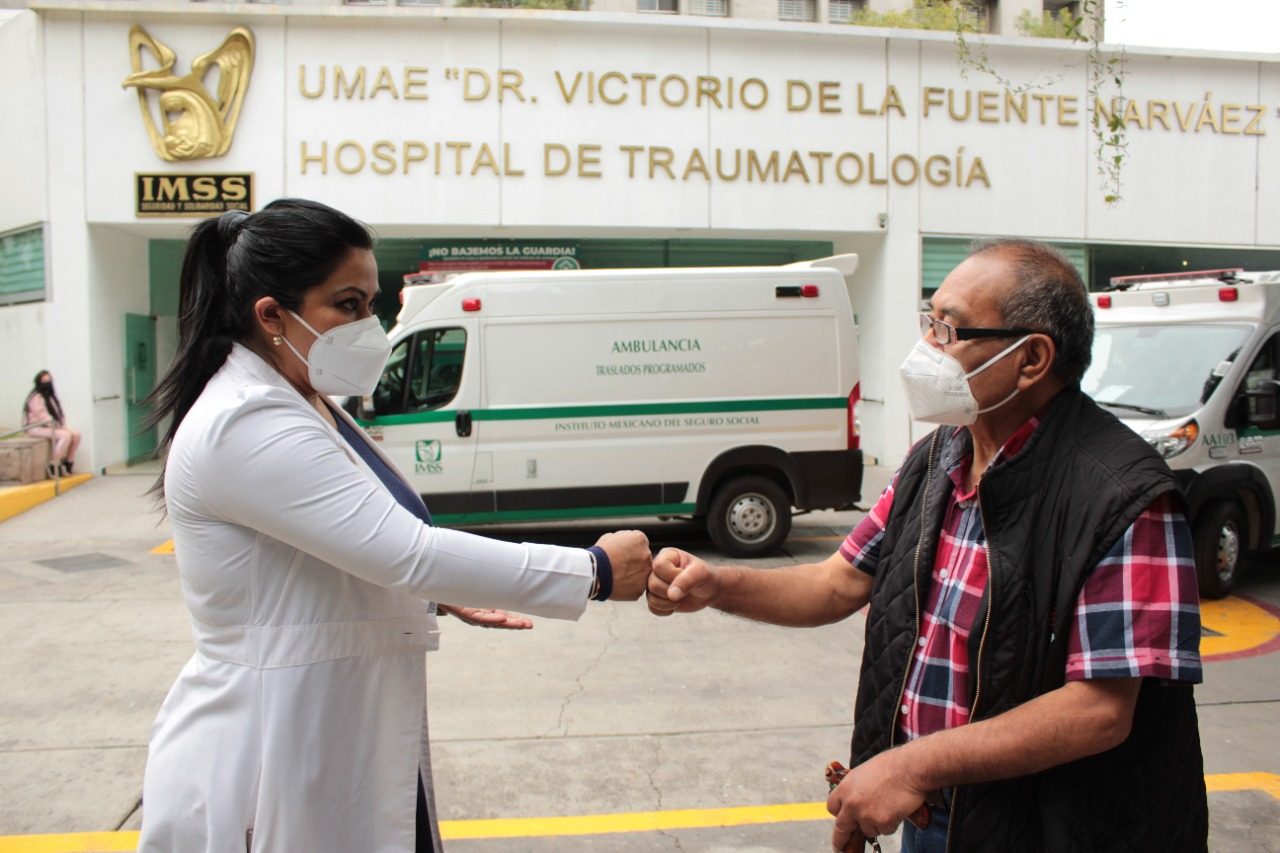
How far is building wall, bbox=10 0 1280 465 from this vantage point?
567 inches

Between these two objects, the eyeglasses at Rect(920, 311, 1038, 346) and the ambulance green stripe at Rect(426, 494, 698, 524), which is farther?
the ambulance green stripe at Rect(426, 494, 698, 524)

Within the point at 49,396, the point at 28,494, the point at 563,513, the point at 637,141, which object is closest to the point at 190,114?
the point at 49,396

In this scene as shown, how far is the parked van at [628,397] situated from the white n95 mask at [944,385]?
705cm

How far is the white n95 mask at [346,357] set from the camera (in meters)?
2.07

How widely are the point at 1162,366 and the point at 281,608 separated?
25.4 feet

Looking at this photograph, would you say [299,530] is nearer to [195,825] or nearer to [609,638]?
[195,825]

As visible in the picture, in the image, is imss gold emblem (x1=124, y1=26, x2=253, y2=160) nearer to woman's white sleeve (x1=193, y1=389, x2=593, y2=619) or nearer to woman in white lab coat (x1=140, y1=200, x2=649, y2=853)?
woman in white lab coat (x1=140, y1=200, x2=649, y2=853)

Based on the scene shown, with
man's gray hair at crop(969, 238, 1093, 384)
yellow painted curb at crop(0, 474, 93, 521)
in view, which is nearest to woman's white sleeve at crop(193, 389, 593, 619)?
man's gray hair at crop(969, 238, 1093, 384)

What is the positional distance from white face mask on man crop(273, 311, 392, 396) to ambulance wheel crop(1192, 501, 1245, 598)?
22.7 ft

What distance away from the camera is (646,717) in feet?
17.4

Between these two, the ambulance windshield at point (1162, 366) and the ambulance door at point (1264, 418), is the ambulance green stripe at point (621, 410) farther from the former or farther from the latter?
the ambulance door at point (1264, 418)

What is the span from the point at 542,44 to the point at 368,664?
14.1 metres

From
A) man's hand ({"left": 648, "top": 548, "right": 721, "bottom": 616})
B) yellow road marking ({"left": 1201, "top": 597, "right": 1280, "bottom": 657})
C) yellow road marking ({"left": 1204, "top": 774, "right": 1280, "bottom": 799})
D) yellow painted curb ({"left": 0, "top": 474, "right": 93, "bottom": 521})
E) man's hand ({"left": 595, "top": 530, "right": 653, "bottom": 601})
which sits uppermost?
man's hand ({"left": 595, "top": 530, "right": 653, "bottom": 601})

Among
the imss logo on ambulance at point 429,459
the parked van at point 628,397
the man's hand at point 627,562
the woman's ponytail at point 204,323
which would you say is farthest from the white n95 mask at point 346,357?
the imss logo on ambulance at point 429,459
